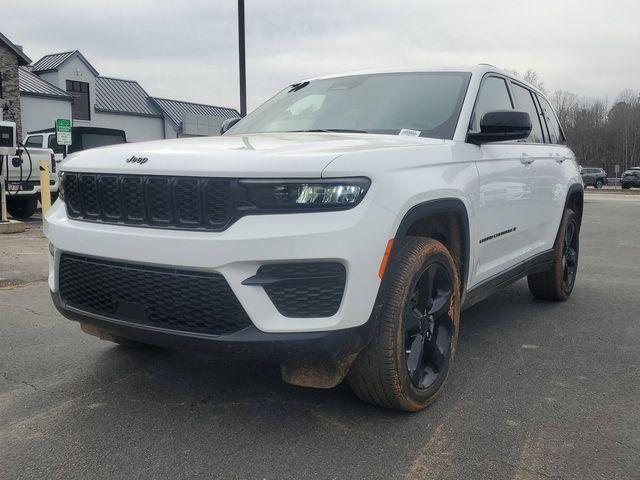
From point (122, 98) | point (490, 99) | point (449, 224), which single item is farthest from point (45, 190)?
point (122, 98)

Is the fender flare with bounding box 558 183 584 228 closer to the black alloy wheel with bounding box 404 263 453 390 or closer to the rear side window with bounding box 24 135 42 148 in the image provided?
the black alloy wheel with bounding box 404 263 453 390

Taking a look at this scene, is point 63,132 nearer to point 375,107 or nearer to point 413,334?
point 375,107

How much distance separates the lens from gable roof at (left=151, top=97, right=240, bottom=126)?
40.1m

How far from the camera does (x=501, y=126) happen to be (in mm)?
3523

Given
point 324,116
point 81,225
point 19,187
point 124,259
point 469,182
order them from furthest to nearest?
point 19,187, point 324,116, point 469,182, point 81,225, point 124,259

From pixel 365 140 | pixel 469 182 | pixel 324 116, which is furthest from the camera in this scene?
pixel 324 116

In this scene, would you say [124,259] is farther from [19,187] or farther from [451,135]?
[19,187]

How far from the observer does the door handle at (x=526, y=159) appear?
4.23 meters

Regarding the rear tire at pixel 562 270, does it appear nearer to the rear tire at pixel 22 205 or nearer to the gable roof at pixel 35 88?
the rear tire at pixel 22 205

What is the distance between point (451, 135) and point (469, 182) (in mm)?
297

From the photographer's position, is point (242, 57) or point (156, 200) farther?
point (242, 57)

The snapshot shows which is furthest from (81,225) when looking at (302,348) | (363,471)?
(363,471)

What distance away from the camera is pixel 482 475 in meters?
2.46

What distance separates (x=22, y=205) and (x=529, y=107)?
452 inches
